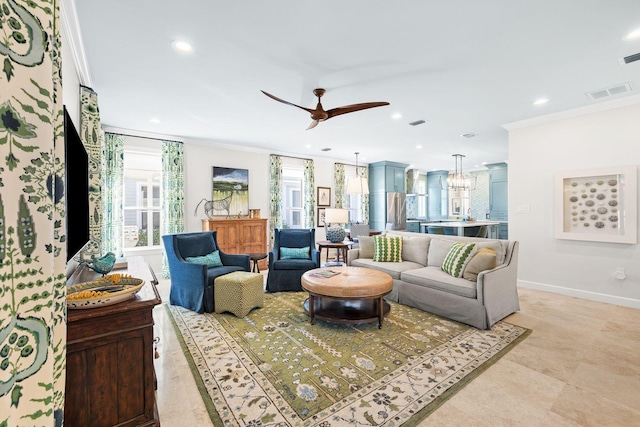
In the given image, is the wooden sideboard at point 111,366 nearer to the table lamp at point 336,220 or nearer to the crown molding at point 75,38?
the crown molding at point 75,38

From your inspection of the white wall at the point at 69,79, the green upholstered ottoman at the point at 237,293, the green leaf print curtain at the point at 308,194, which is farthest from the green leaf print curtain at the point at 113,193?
the green leaf print curtain at the point at 308,194

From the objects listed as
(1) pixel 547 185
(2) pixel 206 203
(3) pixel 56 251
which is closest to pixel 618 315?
(1) pixel 547 185

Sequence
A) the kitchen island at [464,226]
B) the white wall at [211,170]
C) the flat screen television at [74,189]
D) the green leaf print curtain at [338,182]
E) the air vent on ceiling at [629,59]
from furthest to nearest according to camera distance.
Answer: the green leaf print curtain at [338,182], the kitchen island at [464,226], the white wall at [211,170], the air vent on ceiling at [629,59], the flat screen television at [74,189]

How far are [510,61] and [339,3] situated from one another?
182 cm

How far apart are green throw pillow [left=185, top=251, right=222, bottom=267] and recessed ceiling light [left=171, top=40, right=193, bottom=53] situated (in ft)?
8.00

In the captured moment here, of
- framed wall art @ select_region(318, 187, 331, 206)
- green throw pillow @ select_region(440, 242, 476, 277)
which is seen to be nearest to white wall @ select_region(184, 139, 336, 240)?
framed wall art @ select_region(318, 187, 331, 206)

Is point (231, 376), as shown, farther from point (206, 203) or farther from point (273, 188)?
point (273, 188)

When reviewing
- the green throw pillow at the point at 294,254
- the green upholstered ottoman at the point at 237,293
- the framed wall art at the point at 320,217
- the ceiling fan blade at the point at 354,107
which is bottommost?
the green upholstered ottoman at the point at 237,293

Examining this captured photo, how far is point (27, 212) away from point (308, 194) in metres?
6.64

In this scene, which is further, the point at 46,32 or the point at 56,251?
the point at 56,251

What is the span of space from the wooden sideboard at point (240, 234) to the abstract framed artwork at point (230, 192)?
418 millimetres

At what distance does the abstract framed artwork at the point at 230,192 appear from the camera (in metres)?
5.95

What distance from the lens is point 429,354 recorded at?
2.53 meters

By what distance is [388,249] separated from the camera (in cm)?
429
